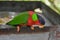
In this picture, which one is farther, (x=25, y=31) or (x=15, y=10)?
(x=15, y=10)

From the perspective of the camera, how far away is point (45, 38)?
664mm

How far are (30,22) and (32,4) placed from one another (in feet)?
1.73

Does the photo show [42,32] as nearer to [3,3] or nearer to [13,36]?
[13,36]

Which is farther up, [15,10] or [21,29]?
[15,10]

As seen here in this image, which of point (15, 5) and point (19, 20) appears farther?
point (15, 5)

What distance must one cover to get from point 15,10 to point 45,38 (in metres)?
0.63

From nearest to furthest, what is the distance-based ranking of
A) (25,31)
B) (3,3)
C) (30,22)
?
(25,31) → (30,22) → (3,3)

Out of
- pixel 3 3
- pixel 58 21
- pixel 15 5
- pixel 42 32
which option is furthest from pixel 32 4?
pixel 42 32

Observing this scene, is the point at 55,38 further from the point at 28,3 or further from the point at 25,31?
the point at 28,3

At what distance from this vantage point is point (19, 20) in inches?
29.8

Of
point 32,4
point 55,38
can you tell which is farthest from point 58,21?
point 32,4

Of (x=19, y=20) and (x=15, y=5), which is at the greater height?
(x=15, y=5)

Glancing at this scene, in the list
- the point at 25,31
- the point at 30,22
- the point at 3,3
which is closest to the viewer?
the point at 25,31

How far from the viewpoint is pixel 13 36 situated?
2.08ft
